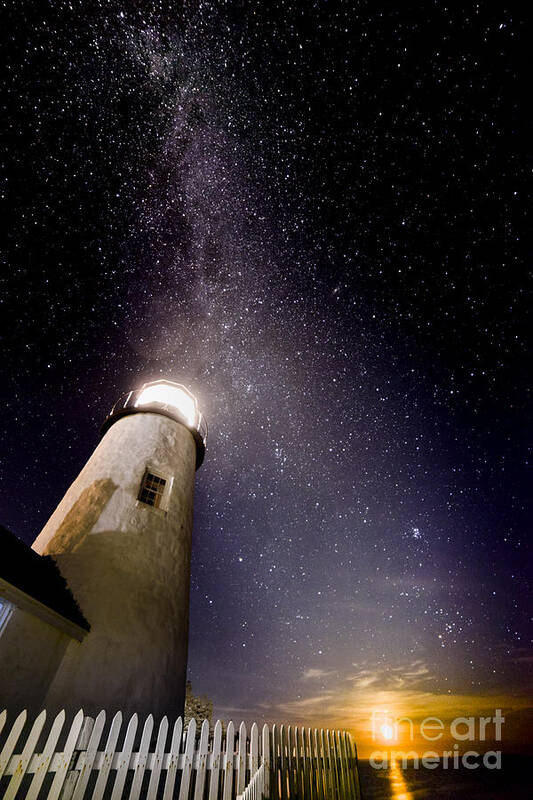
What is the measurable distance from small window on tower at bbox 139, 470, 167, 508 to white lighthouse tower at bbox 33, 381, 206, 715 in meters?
0.03

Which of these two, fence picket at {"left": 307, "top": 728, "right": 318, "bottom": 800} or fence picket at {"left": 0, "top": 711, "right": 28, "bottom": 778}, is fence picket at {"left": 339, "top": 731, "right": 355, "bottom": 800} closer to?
fence picket at {"left": 307, "top": 728, "right": 318, "bottom": 800}

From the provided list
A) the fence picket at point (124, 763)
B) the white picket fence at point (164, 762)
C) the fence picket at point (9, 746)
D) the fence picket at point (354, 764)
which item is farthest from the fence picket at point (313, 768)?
the fence picket at point (9, 746)

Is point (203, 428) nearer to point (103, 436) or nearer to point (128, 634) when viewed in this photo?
point (103, 436)

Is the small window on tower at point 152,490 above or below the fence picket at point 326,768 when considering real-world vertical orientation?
above

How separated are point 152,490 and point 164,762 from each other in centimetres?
606

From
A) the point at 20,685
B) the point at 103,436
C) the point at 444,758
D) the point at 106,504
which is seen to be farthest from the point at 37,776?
the point at 444,758

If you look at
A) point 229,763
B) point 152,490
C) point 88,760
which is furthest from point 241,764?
point 152,490

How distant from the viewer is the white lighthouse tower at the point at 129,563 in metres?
6.38

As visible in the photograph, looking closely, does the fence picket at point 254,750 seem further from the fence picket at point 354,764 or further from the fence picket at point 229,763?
the fence picket at point 354,764

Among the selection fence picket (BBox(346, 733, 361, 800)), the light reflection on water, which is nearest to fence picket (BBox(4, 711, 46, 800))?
fence picket (BBox(346, 733, 361, 800))

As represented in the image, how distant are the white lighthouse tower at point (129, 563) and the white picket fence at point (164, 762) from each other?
39.9 inches

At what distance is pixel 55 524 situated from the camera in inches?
340

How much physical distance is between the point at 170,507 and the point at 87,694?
4.09 m

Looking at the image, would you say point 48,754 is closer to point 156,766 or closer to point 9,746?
point 9,746
